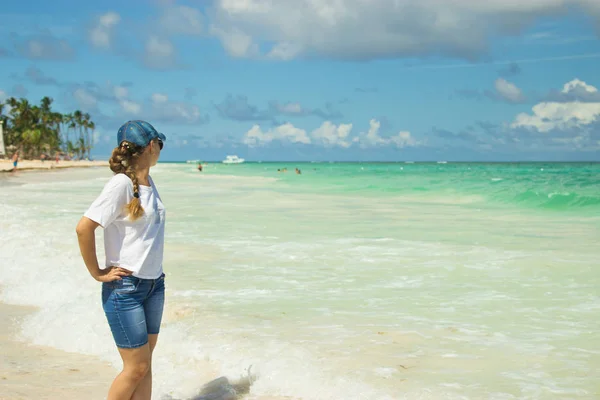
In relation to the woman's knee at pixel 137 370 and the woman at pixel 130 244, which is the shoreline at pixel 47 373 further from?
the woman at pixel 130 244

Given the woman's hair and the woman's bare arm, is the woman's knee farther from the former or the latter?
the woman's hair

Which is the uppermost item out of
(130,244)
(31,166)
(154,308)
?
(130,244)

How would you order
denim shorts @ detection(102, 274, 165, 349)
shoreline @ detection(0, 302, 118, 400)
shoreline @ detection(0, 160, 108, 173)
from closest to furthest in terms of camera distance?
denim shorts @ detection(102, 274, 165, 349), shoreline @ detection(0, 302, 118, 400), shoreline @ detection(0, 160, 108, 173)

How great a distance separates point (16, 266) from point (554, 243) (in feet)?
32.9

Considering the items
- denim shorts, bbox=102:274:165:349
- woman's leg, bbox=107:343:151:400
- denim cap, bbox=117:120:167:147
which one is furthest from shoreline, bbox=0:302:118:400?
denim cap, bbox=117:120:167:147

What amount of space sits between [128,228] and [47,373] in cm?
211

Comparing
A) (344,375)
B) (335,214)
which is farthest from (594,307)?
(335,214)

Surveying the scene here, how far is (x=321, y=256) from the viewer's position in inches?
403

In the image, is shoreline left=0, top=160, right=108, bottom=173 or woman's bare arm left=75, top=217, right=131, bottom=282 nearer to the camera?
woman's bare arm left=75, top=217, right=131, bottom=282

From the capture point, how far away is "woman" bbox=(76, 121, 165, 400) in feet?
10.2

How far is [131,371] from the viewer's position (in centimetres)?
329

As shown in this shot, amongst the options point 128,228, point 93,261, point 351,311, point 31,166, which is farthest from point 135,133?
point 31,166

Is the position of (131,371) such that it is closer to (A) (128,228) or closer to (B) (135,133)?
(A) (128,228)

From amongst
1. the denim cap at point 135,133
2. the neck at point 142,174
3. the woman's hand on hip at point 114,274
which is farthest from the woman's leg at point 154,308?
the denim cap at point 135,133
